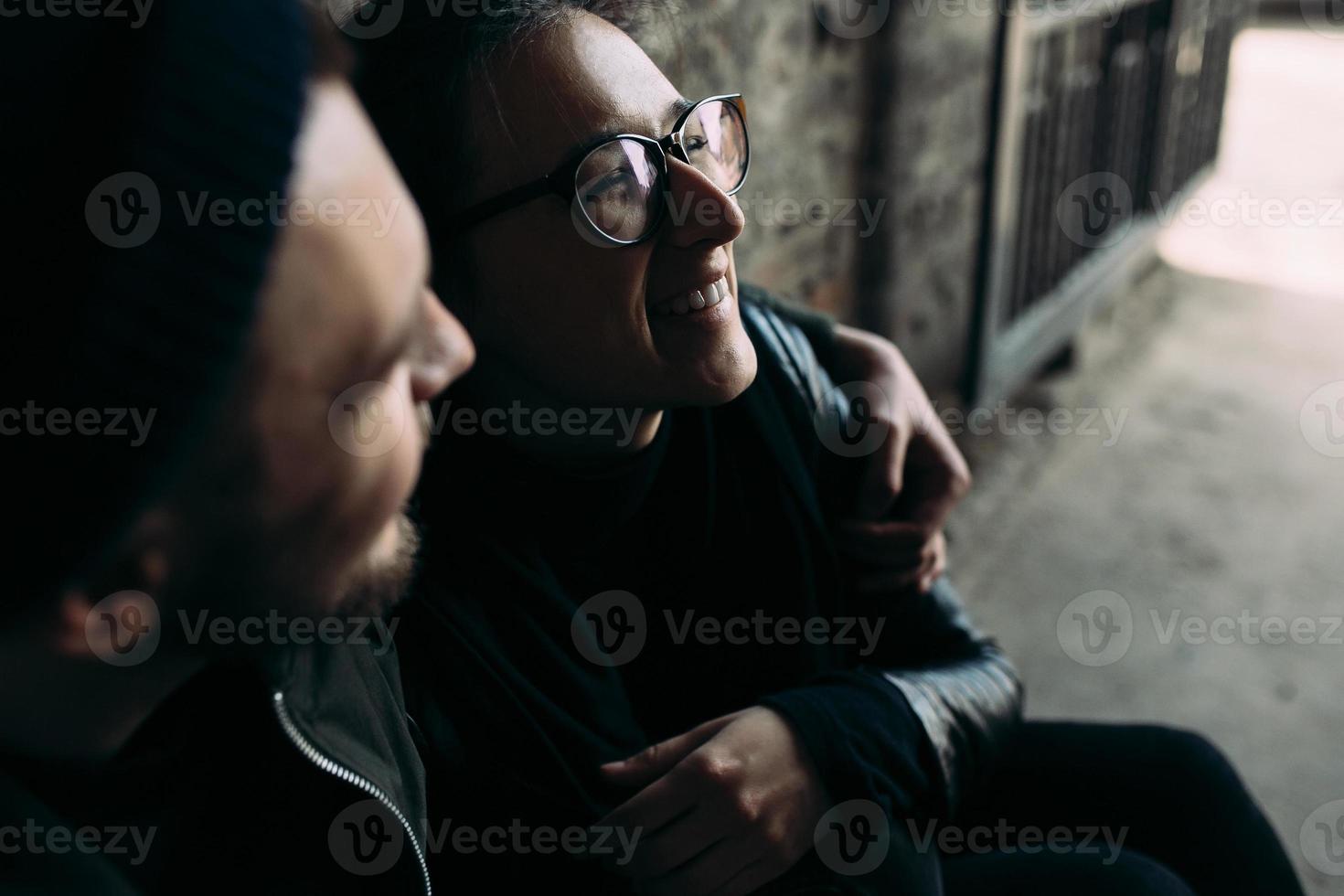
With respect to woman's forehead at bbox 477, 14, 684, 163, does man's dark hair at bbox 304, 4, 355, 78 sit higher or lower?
higher

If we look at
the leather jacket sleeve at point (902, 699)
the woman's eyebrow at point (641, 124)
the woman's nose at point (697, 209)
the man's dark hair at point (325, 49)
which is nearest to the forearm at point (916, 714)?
the leather jacket sleeve at point (902, 699)

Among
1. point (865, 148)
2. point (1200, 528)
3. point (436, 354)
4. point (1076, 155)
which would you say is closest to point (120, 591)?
point (436, 354)

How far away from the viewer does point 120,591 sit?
2.03 feet

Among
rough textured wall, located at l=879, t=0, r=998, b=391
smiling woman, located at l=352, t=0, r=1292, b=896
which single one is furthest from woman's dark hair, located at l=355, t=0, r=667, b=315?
rough textured wall, located at l=879, t=0, r=998, b=391

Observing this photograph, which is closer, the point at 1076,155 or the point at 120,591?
the point at 120,591

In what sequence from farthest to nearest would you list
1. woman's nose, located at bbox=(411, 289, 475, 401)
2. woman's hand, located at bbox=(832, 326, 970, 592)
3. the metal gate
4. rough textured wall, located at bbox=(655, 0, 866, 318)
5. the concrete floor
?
the metal gate
the concrete floor
rough textured wall, located at bbox=(655, 0, 866, 318)
woman's hand, located at bbox=(832, 326, 970, 592)
woman's nose, located at bbox=(411, 289, 475, 401)

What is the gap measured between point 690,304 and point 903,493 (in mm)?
477

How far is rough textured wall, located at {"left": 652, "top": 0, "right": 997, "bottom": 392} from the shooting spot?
229 cm

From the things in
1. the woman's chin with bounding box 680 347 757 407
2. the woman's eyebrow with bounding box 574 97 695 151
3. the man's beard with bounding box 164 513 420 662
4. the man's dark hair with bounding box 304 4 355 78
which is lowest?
the woman's chin with bounding box 680 347 757 407

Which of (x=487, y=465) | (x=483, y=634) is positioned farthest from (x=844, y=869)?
(x=487, y=465)

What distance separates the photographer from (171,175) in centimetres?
57

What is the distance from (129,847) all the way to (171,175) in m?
0.46

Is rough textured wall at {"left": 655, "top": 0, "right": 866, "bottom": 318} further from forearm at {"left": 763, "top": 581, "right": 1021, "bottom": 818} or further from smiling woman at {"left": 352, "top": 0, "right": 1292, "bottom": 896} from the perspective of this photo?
forearm at {"left": 763, "top": 581, "right": 1021, "bottom": 818}

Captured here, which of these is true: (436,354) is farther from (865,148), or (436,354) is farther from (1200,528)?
(1200,528)
